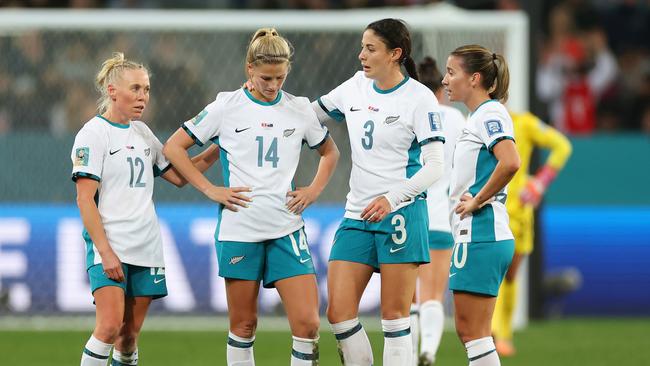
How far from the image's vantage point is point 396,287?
22.1ft

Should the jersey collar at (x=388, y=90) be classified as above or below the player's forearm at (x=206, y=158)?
above

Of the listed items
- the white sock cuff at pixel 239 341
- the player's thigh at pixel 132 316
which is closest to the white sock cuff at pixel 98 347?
the player's thigh at pixel 132 316

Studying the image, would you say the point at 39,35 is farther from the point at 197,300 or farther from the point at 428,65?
the point at 428,65

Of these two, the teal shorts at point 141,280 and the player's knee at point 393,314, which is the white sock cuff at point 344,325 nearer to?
the player's knee at point 393,314

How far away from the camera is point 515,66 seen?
12195 millimetres

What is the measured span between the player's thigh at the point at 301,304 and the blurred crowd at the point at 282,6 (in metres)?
5.92

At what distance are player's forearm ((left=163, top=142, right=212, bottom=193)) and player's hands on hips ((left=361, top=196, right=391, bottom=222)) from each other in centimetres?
85

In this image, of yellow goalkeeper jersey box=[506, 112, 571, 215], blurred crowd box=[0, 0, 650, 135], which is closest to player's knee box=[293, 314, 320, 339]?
yellow goalkeeper jersey box=[506, 112, 571, 215]

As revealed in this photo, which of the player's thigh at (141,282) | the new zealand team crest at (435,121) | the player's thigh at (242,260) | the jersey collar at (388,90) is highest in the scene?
the jersey collar at (388,90)

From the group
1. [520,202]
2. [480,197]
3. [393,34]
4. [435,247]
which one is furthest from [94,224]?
[520,202]

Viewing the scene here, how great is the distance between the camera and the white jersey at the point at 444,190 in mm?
8320

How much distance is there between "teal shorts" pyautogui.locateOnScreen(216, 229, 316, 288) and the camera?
6.62m

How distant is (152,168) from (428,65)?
7.36 feet

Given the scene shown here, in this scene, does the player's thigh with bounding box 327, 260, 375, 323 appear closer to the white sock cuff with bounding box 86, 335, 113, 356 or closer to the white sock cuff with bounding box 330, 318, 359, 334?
the white sock cuff with bounding box 330, 318, 359, 334
